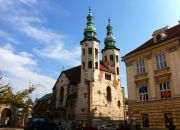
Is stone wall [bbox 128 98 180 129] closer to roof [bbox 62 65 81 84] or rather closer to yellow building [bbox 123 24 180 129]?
yellow building [bbox 123 24 180 129]

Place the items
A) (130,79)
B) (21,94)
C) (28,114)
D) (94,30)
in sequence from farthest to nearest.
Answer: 1. (94,30)
2. (28,114)
3. (130,79)
4. (21,94)

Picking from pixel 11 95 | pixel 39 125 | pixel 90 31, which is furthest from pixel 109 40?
pixel 11 95

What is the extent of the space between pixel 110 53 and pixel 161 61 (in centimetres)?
3329

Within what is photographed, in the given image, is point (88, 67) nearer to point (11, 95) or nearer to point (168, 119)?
point (168, 119)

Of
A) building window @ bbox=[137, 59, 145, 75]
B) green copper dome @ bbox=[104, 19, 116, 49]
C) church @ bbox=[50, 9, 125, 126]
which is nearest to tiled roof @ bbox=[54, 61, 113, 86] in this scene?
church @ bbox=[50, 9, 125, 126]

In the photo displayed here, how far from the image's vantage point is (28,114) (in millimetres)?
51438

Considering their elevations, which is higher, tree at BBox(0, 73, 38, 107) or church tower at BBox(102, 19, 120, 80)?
church tower at BBox(102, 19, 120, 80)

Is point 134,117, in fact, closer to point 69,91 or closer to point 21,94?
point 21,94

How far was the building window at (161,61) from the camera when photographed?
2598cm

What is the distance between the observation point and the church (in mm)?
48188

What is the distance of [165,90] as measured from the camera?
25.1 metres

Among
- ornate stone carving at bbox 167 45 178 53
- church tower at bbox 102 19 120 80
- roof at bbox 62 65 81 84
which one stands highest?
church tower at bbox 102 19 120 80

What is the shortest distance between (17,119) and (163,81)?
37897 millimetres

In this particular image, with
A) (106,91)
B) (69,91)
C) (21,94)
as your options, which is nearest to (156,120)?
(21,94)
